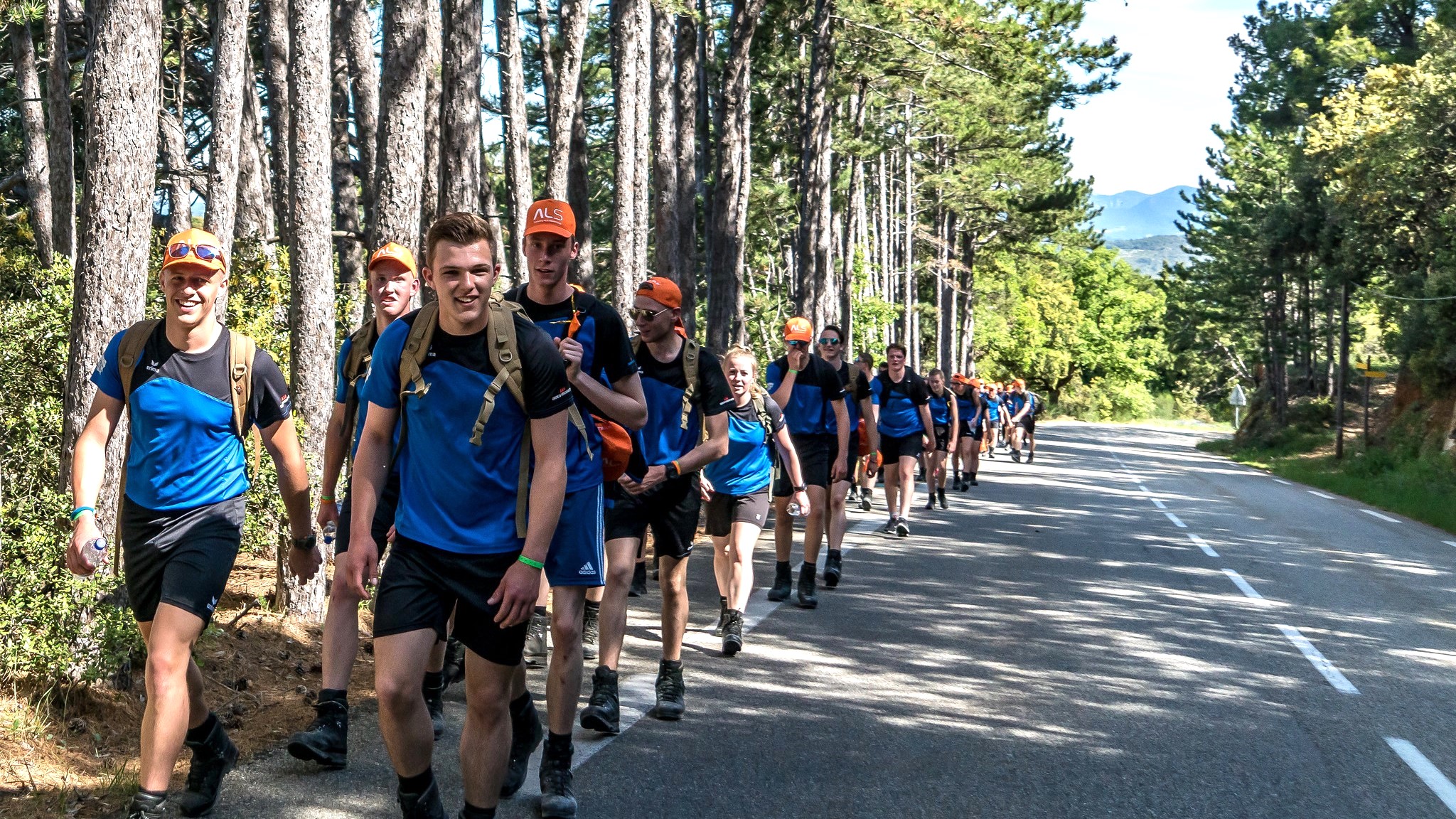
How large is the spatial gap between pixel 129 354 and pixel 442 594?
1.57 metres

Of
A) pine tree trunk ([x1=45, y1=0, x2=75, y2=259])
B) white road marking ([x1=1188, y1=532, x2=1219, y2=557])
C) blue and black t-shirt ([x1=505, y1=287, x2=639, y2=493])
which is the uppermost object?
pine tree trunk ([x1=45, y1=0, x2=75, y2=259])

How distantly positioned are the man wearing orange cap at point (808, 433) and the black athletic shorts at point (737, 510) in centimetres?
160

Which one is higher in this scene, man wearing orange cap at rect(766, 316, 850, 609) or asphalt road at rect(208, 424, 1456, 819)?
man wearing orange cap at rect(766, 316, 850, 609)

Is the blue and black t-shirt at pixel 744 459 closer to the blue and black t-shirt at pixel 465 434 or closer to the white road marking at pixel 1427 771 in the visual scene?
the white road marking at pixel 1427 771

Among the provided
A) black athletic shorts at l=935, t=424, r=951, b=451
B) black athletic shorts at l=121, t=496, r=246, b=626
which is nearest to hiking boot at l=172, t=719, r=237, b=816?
black athletic shorts at l=121, t=496, r=246, b=626

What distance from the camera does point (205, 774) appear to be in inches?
204

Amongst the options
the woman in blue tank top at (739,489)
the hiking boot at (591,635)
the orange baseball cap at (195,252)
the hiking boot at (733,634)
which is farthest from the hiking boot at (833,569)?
the orange baseball cap at (195,252)

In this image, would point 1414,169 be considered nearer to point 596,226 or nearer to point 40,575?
point 596,226

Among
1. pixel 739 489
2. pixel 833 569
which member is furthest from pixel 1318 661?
pixel 833 569

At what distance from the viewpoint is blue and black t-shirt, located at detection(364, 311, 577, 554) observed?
4.27 metres

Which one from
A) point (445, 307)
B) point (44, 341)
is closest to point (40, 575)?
point (44, 341)

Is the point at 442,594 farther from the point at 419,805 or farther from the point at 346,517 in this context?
the point at 346,517

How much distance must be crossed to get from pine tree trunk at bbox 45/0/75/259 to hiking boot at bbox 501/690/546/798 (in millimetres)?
13530

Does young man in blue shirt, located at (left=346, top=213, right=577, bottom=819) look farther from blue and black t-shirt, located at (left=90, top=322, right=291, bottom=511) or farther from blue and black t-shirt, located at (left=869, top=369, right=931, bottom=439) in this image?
blue and black t-shirt, located at (left=869, top=369, right=931, bottom=439)
